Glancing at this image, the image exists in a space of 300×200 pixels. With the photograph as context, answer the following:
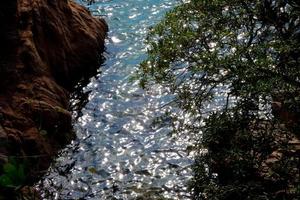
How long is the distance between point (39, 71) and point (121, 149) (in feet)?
10.9

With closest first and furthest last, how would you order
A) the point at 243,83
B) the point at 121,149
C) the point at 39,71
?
the point at 243,83 < the point at 121,149 < the point at 39,71

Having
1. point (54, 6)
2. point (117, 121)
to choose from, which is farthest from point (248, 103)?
point (54, 6)

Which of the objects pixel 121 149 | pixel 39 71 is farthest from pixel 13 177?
pixel 39 71

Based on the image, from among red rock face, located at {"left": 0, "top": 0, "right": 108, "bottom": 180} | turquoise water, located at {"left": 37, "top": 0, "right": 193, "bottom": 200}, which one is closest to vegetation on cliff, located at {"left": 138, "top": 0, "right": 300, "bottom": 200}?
turquoise water, located at {"left": 37, "top": 0, "right": 193, "bottom": 200}

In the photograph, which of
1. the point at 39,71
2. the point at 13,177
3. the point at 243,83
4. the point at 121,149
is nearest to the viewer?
the point at 13,177

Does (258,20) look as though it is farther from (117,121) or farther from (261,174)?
(117,121)

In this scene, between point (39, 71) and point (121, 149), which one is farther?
point (39, 71)

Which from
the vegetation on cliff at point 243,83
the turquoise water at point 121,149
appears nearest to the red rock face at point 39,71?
the turquoise water at point 121,149

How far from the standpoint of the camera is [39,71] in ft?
46.3

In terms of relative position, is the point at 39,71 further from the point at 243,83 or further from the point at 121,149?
the point at 243,83

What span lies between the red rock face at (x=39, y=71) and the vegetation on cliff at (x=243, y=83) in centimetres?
375

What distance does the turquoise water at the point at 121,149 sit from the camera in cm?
1185

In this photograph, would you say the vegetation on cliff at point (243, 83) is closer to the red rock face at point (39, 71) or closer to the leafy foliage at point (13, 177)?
the leafy foliage at point (13, 177)

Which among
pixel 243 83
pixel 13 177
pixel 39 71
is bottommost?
pixel 39 71
